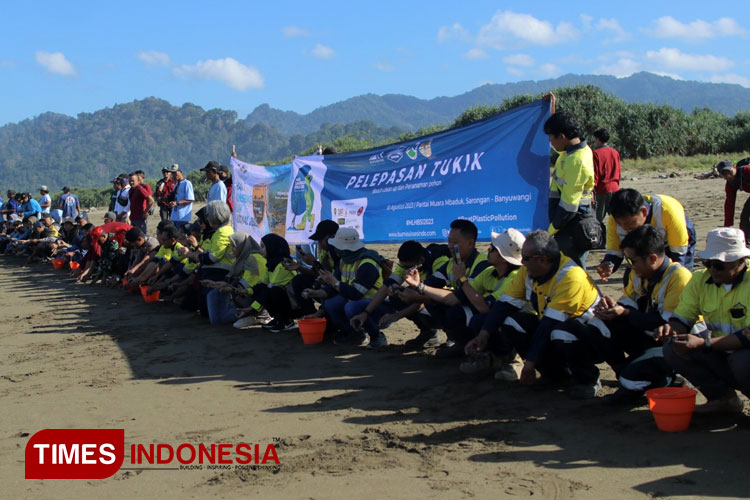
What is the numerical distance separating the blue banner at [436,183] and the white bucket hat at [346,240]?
117 cm

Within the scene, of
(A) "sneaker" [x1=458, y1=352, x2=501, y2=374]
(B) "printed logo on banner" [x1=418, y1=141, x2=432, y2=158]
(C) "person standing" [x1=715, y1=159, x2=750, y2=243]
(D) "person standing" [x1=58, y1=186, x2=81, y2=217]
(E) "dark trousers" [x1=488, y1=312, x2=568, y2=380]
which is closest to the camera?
(E) "dark trousers" [x1=488, y1=312, x2=568, y2=380]

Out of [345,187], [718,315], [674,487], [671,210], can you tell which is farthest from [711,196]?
[674,487]

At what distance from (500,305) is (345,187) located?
4644 mm

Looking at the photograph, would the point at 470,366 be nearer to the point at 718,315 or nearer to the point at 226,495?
the point at 718,315

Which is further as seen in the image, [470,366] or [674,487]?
[470,366]

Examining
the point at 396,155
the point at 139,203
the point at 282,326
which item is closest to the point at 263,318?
the point at 282,326

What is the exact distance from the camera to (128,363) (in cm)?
680

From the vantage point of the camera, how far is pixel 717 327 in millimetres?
4273

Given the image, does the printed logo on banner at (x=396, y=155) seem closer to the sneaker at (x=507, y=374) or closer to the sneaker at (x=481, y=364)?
the sneaker at (x=481, y=364)

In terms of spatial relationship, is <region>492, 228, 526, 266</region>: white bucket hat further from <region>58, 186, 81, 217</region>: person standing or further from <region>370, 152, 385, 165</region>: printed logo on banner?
<region>58, 186, 81, 217</region>: person standing

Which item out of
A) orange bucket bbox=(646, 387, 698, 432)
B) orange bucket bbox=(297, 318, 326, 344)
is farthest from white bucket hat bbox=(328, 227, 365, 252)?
orange bucket bbox=(646, 387, 698, 432)

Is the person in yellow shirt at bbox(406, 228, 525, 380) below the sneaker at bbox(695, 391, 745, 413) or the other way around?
the other way around

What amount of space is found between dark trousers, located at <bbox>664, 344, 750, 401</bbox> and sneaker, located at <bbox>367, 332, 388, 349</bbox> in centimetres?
306

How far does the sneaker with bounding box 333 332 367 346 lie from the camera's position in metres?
7.12
